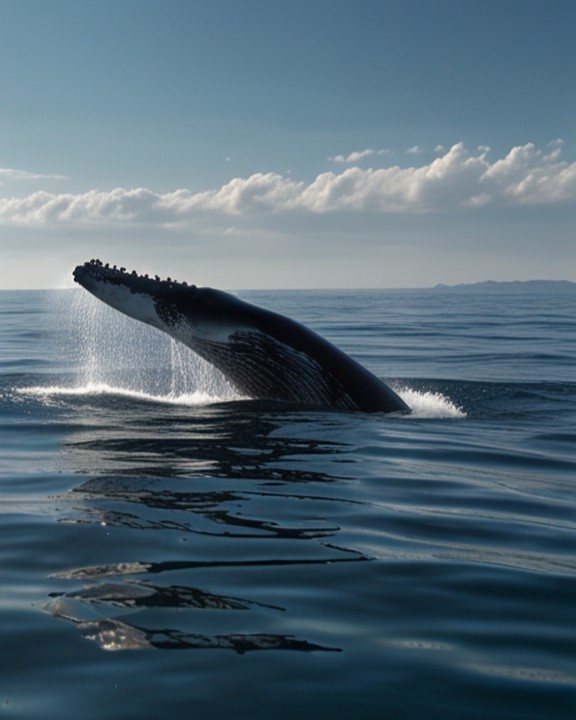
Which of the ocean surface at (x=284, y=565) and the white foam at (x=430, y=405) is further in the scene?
the white foam at (x=430, y=405)

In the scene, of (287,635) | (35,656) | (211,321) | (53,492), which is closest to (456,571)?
(287,635)

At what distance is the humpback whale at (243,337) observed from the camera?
39.0 feet

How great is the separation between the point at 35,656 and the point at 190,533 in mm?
2138

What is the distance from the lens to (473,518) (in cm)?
716

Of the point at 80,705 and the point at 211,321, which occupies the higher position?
the point at 211,321

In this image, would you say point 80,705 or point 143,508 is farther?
point 143,508

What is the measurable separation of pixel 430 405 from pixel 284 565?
8724 mm

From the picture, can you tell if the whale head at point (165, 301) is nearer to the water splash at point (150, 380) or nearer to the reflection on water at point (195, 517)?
the water splash at point (150, 380)

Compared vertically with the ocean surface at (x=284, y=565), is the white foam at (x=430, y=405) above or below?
above

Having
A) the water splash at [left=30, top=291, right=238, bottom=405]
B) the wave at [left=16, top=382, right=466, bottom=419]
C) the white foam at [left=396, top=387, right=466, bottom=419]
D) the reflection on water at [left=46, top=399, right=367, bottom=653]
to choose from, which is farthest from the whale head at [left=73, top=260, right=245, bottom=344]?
the white foam at [left=396, top=387, right=466, bottom=419]

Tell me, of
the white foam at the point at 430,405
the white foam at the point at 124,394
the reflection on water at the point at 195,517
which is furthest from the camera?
the white foam at the point at 124,394

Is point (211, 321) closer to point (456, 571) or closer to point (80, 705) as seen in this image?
point (456, 571)

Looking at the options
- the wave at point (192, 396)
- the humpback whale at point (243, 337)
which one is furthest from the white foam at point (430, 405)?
the humpback whale at point (243, 337)

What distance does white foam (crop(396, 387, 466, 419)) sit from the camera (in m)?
13.3
